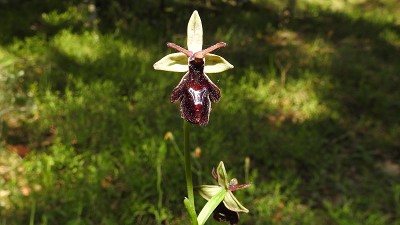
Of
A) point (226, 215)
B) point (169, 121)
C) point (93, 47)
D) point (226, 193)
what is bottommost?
point (169, 121)

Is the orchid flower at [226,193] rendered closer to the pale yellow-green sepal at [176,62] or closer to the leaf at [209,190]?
the leaf at [209,190]

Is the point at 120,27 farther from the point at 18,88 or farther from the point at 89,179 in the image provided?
the point at 89,179

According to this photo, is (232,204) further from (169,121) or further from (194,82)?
(169,121)

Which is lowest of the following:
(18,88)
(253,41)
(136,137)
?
(136,137)

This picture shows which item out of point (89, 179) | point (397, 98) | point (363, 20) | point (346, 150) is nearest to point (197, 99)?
point (89, 179)

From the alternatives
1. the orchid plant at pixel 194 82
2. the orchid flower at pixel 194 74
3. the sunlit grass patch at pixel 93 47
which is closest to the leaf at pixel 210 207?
the orchid plant at pixel 194 82

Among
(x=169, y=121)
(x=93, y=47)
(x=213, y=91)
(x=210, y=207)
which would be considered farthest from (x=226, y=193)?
(x=93, y=47)

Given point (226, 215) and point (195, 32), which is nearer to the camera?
point (195, 32)

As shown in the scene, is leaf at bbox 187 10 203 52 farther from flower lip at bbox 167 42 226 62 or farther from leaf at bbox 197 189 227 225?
leaf at bbox 197 189 227 225
